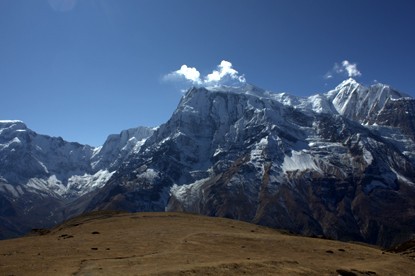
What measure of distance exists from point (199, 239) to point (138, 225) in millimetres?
25619

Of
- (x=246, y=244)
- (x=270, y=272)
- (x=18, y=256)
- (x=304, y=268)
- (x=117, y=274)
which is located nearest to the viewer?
(x=117, y=274)

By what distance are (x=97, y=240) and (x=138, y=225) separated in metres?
23.4

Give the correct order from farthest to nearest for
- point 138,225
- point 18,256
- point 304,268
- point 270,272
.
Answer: point 138,225 → point 18,256 → point 304,268 → point 270,272

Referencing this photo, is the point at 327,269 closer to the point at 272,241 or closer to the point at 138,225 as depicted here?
the point at 272,241

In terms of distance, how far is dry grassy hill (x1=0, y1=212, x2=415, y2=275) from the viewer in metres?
45.4

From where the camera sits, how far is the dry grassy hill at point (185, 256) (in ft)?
149

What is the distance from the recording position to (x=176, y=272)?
4219 cm

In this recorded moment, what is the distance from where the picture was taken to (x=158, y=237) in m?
71.6

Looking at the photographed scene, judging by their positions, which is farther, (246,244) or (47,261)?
(246,244)

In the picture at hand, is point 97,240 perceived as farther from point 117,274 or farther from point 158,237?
point 117,274

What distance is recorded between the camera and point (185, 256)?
53.6 meters

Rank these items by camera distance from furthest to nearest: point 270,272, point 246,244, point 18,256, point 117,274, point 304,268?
1. point 246,244
2. point 18,256
3. point 304,268
4. point 270,272
5. point 117,274

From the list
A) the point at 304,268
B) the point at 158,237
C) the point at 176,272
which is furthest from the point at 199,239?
the point at 176,272

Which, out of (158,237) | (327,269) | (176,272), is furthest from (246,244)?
(176,272)
